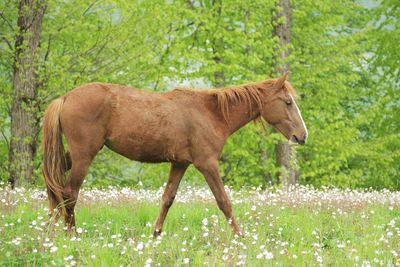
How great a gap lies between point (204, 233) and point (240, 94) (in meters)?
2.15

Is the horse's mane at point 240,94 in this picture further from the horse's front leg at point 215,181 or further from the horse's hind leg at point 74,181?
the horse's hind leg at point 74,181

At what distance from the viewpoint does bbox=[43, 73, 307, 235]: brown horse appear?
5.07 m

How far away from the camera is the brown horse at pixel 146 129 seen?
507cm

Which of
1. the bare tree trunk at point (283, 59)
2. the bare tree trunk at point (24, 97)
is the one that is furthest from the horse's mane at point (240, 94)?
the bare tree trunk at point (283, 59)

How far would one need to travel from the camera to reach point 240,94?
591cm

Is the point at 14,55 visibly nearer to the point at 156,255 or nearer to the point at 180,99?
the point at 180,99

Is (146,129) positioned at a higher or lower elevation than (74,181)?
higher

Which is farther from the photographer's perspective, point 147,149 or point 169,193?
point 169,193

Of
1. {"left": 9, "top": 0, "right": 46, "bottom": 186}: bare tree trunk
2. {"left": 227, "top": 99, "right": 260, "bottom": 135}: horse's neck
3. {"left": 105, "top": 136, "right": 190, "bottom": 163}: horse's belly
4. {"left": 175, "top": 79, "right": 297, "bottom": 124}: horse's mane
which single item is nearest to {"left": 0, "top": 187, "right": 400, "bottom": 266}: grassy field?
{"left": 105, "top": 136, "right": 190, "bottom": 163}: horse's belly

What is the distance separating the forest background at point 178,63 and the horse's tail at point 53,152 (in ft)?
9.84

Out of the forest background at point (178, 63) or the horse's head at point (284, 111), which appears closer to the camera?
the horse's head at point (284, 111)

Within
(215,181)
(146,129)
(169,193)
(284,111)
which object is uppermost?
(284,111)

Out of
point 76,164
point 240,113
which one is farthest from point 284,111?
point 76,164

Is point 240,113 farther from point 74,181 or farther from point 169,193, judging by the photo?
point 74,181
